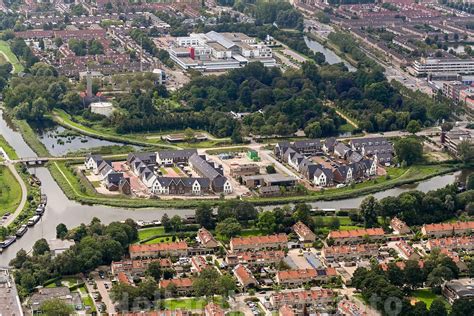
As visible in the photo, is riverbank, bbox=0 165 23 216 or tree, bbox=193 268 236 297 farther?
riverbank, bbox=0 165 23 216

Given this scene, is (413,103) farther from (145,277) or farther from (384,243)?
(145,277)

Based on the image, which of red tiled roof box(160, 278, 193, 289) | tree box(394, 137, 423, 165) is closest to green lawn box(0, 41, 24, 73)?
tree box(394, 137, 423, 165)

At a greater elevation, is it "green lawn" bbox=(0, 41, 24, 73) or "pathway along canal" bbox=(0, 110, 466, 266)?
"pathway along canal" bbox=(0, 110, 466, 266)

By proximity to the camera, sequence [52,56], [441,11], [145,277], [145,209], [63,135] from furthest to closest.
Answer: [441,11], [52,56], [63,135], [145,209], [145,277]

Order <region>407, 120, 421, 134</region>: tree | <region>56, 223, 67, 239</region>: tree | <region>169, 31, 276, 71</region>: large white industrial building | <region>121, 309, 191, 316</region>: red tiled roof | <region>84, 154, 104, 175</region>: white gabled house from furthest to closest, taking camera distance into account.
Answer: <region>169, 31, 276, 71</region>: large white industrial building → <region>407, 120, 421, 134</region>: tree → <region>84, 154, 104, 175</region>: white gabled house → <region>56, 223, 67, 239</region>: tree → <region>121, 309, 191, 316</region>: red tiled roof

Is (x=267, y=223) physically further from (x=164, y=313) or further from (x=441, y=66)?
(x=441, y=66)

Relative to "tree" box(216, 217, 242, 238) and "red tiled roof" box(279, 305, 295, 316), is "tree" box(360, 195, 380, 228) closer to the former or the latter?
"tree" box(216, 217, 242, 238)

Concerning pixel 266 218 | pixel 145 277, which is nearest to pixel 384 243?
pixel 266 218
